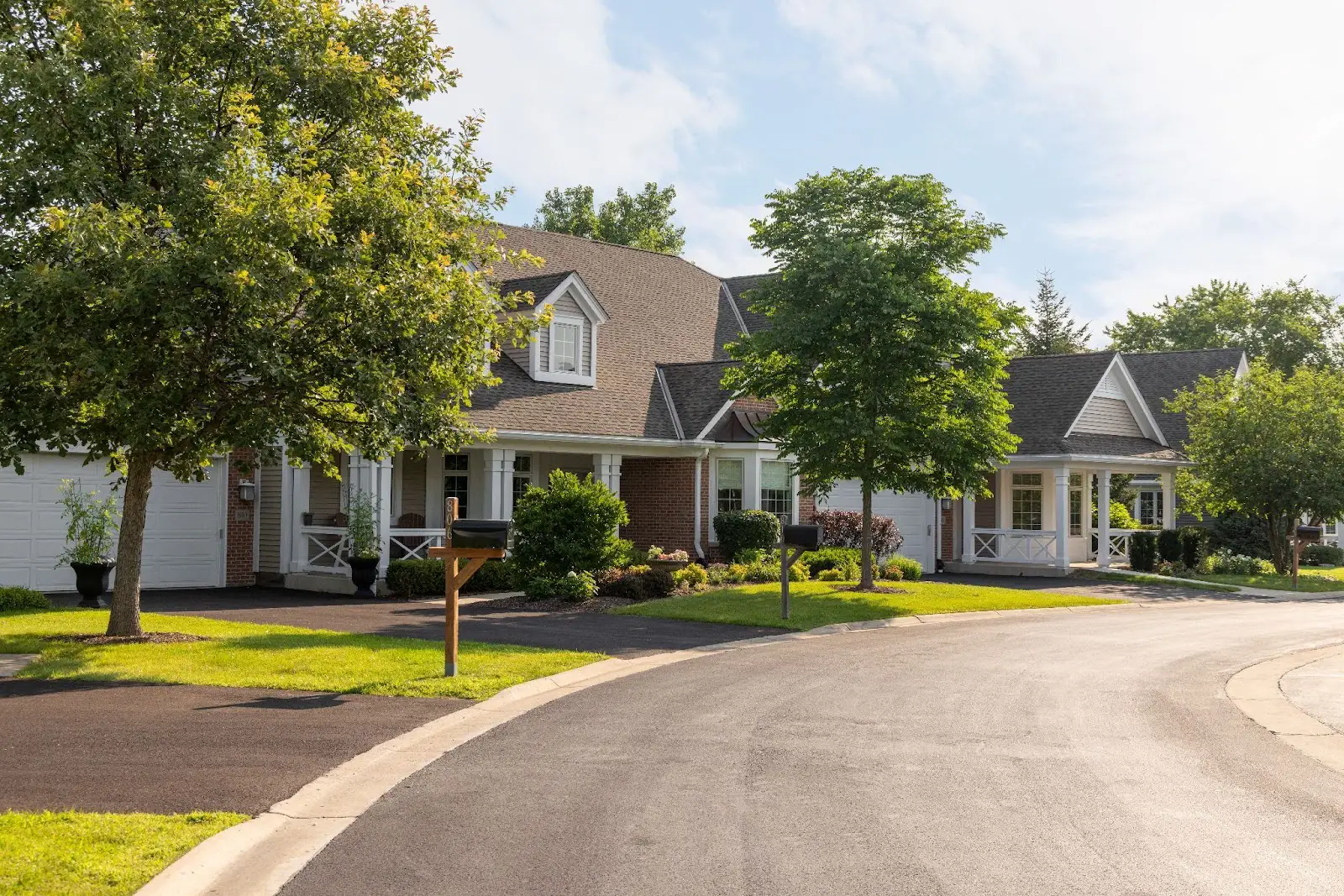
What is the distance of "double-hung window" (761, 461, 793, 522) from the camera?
94.1 feet

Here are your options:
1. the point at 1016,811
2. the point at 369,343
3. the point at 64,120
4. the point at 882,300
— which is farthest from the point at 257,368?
the point at 882,300

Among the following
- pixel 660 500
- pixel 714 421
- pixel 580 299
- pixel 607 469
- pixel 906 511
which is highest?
pixel 580 299

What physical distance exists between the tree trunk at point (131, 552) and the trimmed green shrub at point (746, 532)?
13822mm

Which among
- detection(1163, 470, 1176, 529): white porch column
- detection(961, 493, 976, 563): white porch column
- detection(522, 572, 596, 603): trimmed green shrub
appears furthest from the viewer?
detection(1163, 470, 1176, 529): white porch column

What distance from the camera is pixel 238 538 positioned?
2439 centimetres

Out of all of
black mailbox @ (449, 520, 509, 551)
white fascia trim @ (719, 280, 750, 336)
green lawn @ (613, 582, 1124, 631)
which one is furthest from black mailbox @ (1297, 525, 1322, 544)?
black mailbox @ (449, 520, 509, 551)

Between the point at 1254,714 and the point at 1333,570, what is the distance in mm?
28617

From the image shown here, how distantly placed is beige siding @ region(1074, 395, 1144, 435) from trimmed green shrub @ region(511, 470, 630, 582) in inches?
679

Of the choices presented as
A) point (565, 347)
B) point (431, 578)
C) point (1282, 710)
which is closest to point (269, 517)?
point (431, 578)

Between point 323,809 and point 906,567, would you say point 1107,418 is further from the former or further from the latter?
point 323,809

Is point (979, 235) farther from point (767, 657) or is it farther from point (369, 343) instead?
point (369, 343)

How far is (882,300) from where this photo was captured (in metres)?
21.7

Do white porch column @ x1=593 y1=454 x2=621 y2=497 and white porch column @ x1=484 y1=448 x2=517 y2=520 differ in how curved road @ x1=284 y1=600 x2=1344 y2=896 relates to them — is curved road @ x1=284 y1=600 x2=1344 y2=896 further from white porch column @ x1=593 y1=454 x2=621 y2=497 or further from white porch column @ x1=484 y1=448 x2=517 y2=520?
white porch column @ x1=593 y1=454 x2=621 y2=497

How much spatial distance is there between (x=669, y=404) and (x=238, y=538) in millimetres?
10077
